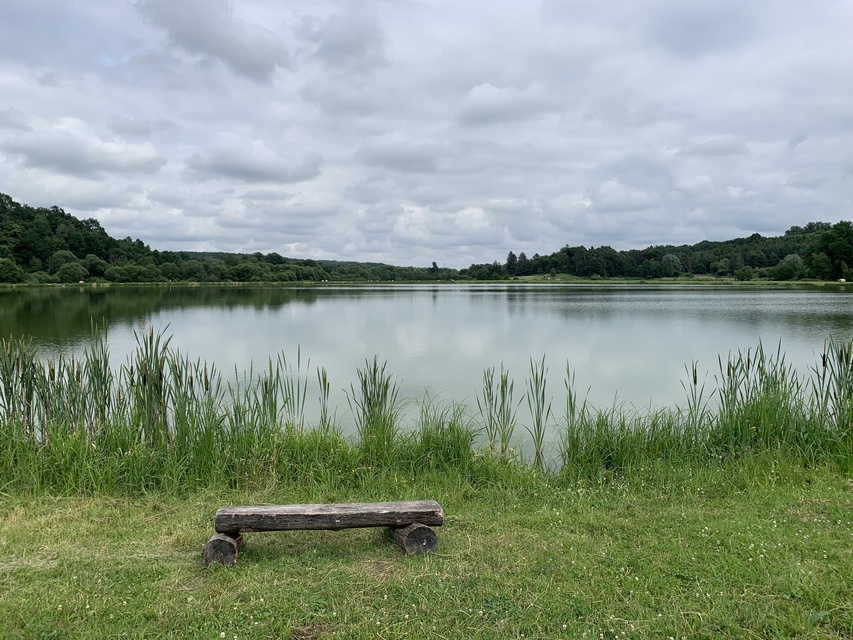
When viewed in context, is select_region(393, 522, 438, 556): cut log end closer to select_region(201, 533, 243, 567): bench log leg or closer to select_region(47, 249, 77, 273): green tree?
select_region(201, 533, 243, 567): bench log leg

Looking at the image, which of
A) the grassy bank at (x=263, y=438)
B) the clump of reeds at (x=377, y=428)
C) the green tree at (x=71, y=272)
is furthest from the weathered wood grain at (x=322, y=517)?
the green tree at (x=71, y=272)

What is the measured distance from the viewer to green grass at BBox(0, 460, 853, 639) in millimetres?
2607

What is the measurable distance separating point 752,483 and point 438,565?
10.1ft

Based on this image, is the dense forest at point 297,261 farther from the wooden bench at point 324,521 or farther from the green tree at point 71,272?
the wooden bench at point 324,521

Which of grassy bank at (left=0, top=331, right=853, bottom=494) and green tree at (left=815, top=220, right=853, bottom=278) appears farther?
green tree at (left=815, top=220, right=853, bottom=278)

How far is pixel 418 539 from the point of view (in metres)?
3.39

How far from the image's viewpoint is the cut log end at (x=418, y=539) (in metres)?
3.37

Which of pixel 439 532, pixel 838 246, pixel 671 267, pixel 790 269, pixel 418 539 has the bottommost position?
pixel 439 532

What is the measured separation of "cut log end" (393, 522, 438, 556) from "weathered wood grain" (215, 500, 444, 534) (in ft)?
0.13

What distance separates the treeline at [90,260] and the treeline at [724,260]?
136 feet

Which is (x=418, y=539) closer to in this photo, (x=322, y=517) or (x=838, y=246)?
(x=322, y=517)

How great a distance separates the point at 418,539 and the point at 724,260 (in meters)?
95.5

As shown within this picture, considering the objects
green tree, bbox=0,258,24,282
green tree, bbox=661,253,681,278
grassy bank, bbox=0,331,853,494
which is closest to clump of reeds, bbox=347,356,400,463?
grassy bank, bbox=0,331,853,494

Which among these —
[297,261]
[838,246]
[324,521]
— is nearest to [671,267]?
[838,246]
